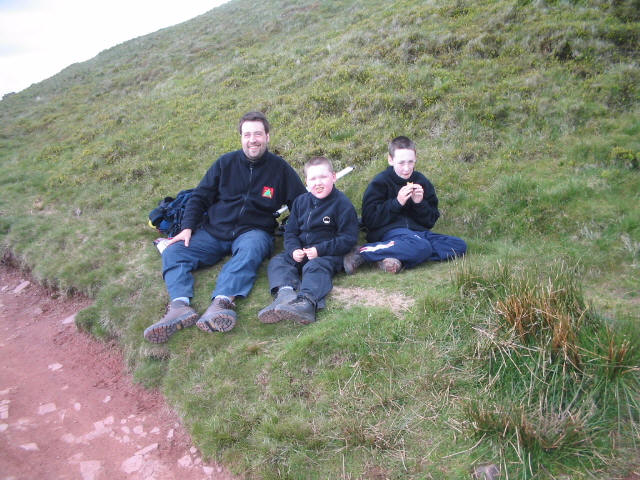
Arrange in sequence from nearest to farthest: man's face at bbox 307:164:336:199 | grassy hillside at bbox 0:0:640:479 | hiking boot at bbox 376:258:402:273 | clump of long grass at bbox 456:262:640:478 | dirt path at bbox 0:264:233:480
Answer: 1. clump of long grass at bbox 456:262:640:478
2. grassy hillside at bbox 0:0:640:479
3. dirt path at bbox 0:264:233:480
4. man's face at bbox 307:164:336:199
5. hiking boot at bbox 376:258:402:273

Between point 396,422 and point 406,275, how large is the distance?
2.40 metres

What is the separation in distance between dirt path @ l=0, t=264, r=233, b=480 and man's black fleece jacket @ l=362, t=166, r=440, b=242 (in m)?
3.46

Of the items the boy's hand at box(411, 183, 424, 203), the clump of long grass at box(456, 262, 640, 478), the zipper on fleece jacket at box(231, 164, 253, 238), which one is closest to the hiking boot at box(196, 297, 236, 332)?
the zipper on fleece jacket at box(231, 164, 253, 238)

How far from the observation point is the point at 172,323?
5.09 metres

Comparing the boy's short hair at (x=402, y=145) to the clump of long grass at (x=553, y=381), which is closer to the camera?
the clump of long grass at (x=553, y=381)

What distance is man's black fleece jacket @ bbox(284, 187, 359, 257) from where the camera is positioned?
5734mm

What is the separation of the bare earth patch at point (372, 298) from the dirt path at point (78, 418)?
2.15m

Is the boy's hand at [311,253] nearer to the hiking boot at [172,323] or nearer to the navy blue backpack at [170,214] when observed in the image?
the hiking boot at [172,323]

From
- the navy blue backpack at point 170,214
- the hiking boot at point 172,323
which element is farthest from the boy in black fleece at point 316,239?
the navy blue backpack at point 170,214

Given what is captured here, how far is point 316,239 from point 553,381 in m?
3.26

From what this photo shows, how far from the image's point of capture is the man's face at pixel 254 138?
6.22 meters

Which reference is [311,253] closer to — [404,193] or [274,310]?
[274,310]

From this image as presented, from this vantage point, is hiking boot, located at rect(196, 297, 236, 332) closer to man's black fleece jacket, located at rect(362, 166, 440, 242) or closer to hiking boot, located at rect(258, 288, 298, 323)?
hiking boot, located at rect(258, 288, 298, 323)

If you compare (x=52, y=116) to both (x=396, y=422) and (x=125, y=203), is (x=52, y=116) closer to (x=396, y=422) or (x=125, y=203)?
(x=125, y=203)
